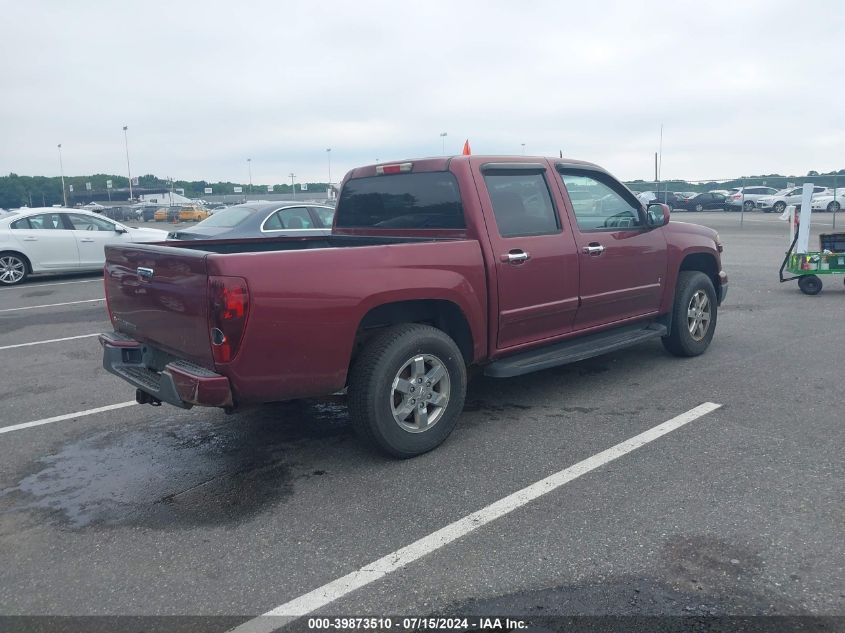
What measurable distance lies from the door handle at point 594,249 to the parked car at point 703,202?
128 feet

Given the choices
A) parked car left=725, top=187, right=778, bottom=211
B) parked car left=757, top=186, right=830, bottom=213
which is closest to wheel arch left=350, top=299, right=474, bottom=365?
parked car left=757, top=186, right=830, bottom=213

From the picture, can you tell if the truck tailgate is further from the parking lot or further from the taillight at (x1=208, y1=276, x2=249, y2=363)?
the parking lot

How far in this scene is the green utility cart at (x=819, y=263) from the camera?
10.2 m

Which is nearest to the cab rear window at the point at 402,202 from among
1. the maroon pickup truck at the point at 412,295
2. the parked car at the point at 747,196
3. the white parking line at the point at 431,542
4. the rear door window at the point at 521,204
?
the maroon pickup truck at the point at 412,295

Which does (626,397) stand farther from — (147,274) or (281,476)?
(147,274)

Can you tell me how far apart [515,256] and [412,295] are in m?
0.95

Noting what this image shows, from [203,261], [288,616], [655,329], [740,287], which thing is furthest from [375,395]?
[740,287]

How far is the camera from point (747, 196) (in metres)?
40.0

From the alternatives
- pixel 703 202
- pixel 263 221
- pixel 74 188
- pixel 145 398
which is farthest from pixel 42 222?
pixel 74 188

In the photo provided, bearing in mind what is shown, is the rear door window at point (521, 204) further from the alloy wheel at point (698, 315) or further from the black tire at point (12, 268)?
the black tire at point (12, 268)

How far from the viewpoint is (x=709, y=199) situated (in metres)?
41.4

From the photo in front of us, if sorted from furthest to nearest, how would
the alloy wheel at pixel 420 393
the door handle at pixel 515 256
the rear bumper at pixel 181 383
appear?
the door handle at pixel 515 256 < the alloy wheel at pixel 420 393 < the rear bumper at pixel 181 383

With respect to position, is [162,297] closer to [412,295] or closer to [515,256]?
[412,295]

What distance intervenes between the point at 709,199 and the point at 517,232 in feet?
132
